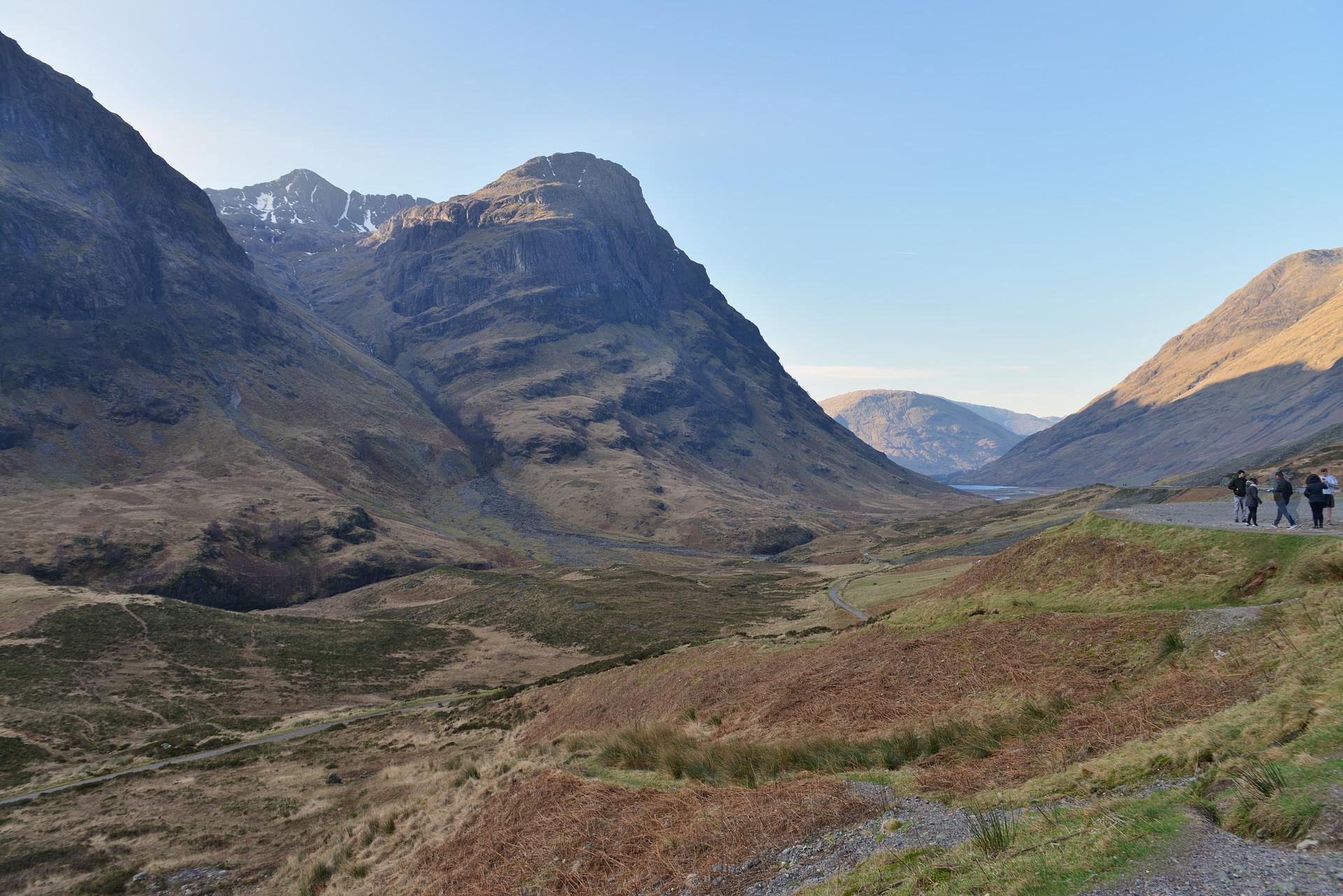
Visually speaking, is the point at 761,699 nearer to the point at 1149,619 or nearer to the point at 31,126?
the point at 1149,619

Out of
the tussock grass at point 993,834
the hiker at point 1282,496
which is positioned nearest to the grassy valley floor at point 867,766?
the tussock grass at point 993,834

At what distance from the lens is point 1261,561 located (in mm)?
18828


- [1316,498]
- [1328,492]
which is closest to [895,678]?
[1316,498]

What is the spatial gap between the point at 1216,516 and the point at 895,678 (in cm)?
2140

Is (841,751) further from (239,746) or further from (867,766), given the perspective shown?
(239,746)

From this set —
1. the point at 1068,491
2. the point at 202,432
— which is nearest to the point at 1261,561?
the point at 1068,491

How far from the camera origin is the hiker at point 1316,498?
73.4ft

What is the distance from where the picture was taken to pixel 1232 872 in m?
5.95

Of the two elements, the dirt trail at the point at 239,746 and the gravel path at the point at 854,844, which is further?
the dirt trail at the point at 239,746

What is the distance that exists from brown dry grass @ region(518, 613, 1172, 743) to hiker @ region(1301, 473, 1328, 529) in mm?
11016

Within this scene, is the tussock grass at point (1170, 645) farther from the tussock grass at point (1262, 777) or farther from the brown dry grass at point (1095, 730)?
the tussock grass at point (1262, 777)

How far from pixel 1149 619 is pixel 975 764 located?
7.98 meters

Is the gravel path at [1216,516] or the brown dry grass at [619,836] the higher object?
the gravel path at [1216,516]

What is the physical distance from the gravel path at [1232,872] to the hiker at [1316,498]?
2220 centimetres
